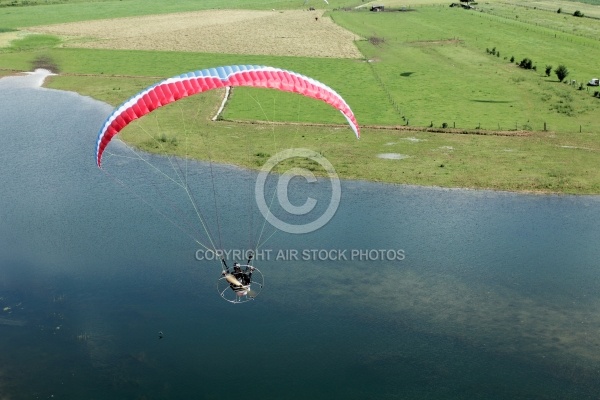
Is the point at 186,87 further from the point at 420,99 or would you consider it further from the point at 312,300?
the point at 420,99

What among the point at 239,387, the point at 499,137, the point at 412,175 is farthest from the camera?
the point at 499,137

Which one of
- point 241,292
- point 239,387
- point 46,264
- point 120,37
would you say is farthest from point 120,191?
point 120,37

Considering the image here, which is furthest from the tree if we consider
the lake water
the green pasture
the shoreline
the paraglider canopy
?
the green pasture

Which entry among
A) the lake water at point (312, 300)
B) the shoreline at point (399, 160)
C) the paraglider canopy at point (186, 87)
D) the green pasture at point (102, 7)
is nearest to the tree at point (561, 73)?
the shoreline at point (399, 160)

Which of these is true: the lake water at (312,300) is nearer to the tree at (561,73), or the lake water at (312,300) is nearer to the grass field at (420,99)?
the grass field at (420,99)

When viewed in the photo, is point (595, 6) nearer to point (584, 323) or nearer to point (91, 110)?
point (91, 110)

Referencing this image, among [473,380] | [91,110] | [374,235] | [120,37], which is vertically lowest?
[473,380]
